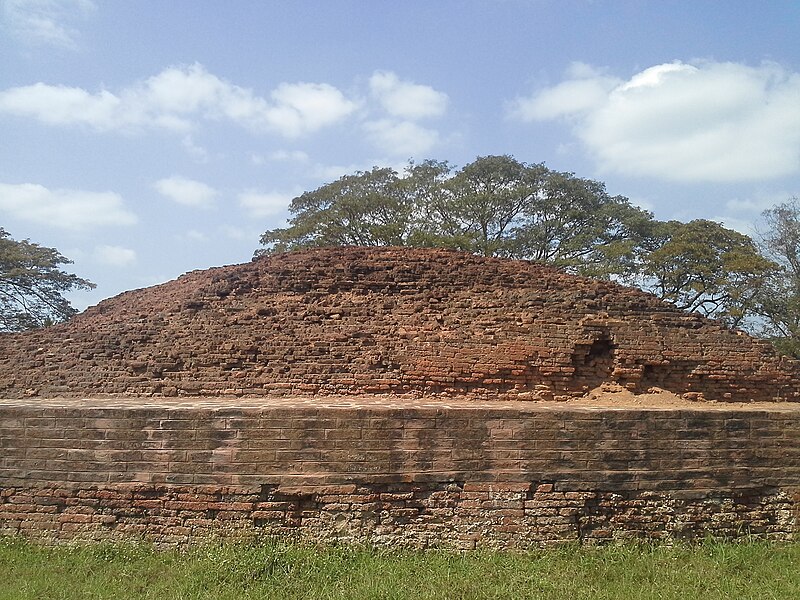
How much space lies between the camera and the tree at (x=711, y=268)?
1673 cm

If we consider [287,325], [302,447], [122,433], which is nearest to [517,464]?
[302,447]

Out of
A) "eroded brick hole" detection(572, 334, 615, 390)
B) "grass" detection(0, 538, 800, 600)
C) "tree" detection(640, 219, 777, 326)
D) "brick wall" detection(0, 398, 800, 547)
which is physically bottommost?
"grass" detection(0, 538, 800, 600)

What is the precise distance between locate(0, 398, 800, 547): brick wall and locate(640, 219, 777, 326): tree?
1419cm

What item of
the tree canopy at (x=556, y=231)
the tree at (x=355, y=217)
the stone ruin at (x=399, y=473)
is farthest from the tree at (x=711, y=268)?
the stone ruin at (x=399, y=473)

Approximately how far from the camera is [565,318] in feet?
24.1

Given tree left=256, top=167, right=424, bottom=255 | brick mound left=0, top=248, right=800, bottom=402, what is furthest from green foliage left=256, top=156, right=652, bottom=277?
brick mound left=0, top=248, right=800, bottom=402

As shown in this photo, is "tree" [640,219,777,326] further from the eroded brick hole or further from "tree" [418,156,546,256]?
the eroded brick hole

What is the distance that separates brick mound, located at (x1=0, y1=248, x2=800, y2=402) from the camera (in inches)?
265

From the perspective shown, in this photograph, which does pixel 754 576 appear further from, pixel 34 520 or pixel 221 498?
pixel 34 520

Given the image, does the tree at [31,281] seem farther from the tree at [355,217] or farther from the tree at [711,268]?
the tree at [711,268]

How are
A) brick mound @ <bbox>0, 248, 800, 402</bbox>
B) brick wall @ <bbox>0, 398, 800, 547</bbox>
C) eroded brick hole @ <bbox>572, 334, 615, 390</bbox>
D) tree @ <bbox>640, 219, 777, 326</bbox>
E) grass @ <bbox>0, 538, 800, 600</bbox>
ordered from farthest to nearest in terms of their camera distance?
1. tree @ <bbox>640, 219, 777, 326</bbox>
2. eroded brick hole @ <bbox>572, 334, 615, 390</bbox>
3. brick mound @ <bbox>0, 248, 800, 402</bbox>
4. brick wall @ <bbox>0, 398, 800, 547</bbox>
5. grass @ <bbox>0, 538, 800, 600</bbox>

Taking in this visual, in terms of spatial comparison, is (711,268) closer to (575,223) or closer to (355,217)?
(575,223)

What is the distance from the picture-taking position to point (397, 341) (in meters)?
6.96

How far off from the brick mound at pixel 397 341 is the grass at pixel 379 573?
2.86m
